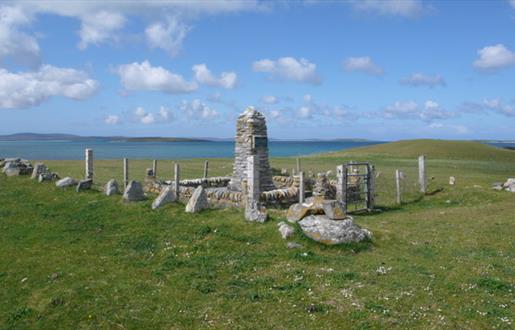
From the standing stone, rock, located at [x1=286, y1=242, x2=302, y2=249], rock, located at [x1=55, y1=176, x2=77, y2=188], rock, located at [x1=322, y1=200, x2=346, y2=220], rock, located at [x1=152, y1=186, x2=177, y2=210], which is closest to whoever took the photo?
rock, located at [x1=286, y1=242, x2=302, y2=249]

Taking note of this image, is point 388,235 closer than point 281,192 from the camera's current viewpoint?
Yes

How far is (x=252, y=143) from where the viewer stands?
2803 cm

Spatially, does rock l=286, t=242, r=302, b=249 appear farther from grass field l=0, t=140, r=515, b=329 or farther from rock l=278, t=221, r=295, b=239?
rock l=278, t=221, r=295, b=239

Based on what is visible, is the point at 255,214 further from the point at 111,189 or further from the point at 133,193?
the point at 111,189

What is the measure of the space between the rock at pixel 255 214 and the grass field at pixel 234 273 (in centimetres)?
39

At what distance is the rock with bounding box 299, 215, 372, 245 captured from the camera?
15.6 m

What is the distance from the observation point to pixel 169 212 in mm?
20844

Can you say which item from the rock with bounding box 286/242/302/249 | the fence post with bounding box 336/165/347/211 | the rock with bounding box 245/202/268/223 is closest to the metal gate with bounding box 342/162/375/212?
the fence post with bounding box 336/165/347/211

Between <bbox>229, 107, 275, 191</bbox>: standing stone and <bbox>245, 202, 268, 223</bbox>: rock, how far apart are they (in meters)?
9.36

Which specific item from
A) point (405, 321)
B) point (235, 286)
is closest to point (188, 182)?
point (235, 286)

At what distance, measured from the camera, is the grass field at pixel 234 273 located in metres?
10.9

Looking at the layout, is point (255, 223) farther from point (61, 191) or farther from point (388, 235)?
point (61, 191)

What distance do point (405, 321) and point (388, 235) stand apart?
6.92 meters

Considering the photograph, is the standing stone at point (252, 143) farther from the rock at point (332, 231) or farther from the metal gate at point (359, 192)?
the rock at point (332, 231)
